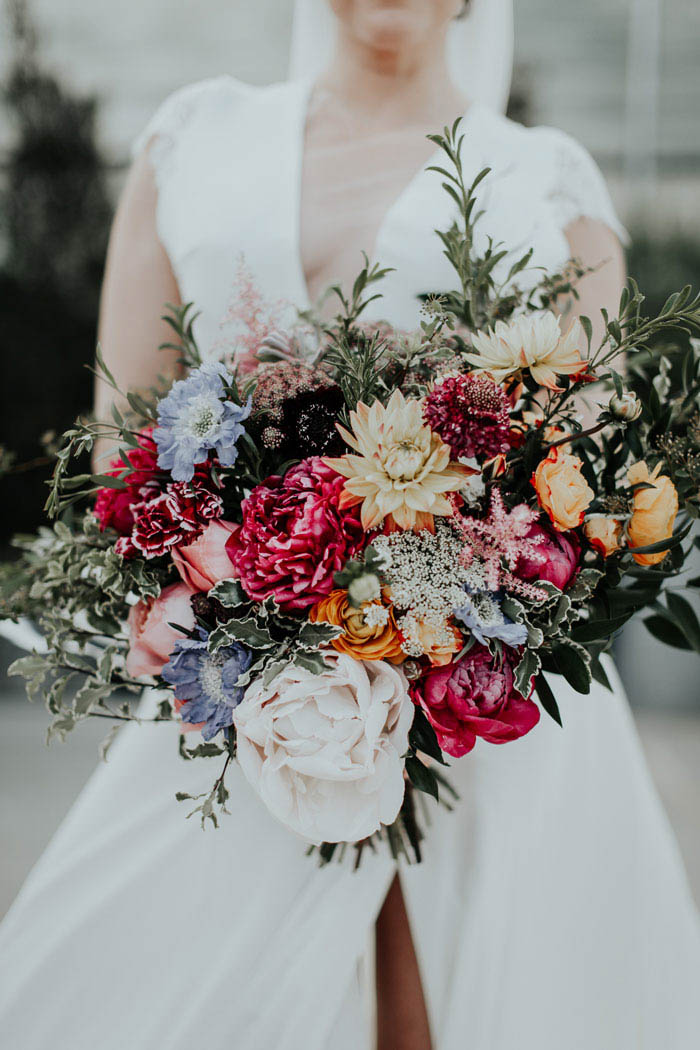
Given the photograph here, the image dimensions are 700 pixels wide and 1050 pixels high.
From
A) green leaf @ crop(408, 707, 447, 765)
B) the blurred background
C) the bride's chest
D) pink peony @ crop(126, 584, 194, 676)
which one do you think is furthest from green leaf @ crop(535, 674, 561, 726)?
the blurred background

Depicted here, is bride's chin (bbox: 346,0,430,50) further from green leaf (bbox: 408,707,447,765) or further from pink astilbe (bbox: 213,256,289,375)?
green leaf (bbox: 408,707,447,765)

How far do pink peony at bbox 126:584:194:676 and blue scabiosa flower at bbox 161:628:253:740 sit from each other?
34mm

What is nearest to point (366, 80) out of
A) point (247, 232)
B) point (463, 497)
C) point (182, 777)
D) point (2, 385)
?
point (247, 232)

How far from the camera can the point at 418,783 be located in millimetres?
753

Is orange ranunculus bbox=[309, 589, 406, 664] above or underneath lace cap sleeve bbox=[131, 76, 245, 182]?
underneath

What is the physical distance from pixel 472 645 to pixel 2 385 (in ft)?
10.6

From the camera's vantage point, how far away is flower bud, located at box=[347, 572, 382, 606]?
0.64 m

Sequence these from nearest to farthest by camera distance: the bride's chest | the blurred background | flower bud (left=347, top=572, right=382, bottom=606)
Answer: flower bud (left=347, top=572, right=382, bottom=606) → the bride's chest → the blurred background

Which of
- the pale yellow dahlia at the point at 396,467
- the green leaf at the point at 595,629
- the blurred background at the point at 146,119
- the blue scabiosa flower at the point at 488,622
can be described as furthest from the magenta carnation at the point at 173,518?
the blurred background at the point at 146,119

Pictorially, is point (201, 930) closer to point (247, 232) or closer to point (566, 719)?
point (566, 719)

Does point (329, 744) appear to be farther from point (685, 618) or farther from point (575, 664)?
point (685, 618)

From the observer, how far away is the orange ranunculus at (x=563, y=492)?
69 centimetres

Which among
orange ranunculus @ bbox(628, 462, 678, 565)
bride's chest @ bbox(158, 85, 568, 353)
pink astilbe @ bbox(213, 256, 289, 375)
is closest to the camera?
orange ranunculus @ bbox(628, 462, 678, 565)

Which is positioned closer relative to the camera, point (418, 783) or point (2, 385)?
point (418, 783)
